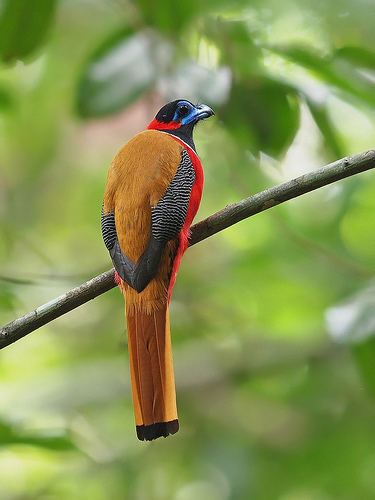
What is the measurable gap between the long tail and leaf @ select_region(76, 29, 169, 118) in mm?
1077

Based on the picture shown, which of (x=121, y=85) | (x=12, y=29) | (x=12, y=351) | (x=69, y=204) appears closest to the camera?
(x=12, y=29)

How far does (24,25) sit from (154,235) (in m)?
1.05

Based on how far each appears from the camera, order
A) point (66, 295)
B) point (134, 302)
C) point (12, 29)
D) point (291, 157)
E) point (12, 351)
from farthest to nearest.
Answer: point (12, 351) → point (291, 157) → point (12, 29) → point (134, 302) → point (66, 295)

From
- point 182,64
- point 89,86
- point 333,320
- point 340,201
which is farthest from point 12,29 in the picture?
point 340,201

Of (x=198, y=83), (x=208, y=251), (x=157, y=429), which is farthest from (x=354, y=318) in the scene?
(x=208, y=251)

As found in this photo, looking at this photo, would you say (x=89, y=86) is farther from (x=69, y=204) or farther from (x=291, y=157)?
(x=69, y=204)

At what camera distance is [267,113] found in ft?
11.9

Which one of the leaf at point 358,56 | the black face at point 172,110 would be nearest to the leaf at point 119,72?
the black face at point 172,110

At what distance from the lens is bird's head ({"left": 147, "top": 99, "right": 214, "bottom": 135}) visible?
374 cm

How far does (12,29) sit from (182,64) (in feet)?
2.20

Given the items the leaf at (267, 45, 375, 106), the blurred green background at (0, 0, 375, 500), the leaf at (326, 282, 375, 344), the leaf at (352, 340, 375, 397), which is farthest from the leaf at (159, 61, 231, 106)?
the leaf at (352, 340, 375, 397)

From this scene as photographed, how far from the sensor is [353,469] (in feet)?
16.7

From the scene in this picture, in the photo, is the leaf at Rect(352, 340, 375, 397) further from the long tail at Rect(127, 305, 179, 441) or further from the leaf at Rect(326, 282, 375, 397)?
the long tail at Rect(127, 305, 179, 441)

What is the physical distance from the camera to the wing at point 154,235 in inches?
117
